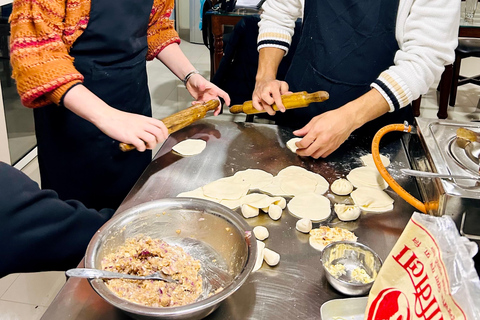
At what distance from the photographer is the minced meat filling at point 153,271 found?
0.81 m

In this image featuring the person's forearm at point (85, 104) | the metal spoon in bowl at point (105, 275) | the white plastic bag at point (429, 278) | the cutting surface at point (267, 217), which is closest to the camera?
the white plastic bag at point (429, 278)

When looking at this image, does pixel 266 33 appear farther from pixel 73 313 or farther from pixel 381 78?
pixel 73 313

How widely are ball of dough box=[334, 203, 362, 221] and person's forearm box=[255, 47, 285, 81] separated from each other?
27.9 inches

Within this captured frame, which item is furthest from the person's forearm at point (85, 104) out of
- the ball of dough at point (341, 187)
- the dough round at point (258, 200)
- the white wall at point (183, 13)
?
the white wall at point (183, 13)

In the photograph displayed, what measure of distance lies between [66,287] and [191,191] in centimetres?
47

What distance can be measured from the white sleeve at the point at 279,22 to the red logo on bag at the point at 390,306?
50.1 inches

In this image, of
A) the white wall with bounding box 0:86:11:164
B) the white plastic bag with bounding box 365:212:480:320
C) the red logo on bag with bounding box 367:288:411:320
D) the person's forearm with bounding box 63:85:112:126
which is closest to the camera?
the white plastic bag with bounding box 365:212:480:320

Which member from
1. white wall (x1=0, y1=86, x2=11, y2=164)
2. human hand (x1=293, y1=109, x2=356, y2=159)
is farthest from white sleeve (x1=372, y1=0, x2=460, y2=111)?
white wall (x1=0, y1=86, x2=11, y2=164)

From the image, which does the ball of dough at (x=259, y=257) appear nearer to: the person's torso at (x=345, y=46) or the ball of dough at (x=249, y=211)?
the ball of dough at (x=249, y=211)

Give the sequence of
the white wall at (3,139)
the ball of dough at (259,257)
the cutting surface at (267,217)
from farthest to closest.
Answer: the white wall at (3,139) < the ball of dough at (259,257) < the cutting surface at (267,217)

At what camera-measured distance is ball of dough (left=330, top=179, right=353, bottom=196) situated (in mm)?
1276

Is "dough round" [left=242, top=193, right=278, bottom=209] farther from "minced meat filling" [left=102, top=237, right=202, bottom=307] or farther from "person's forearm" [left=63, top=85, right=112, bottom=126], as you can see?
"person's forearm" [left=63, top=85, right=112, bottom=126]

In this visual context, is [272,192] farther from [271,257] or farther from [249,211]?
[271,257]

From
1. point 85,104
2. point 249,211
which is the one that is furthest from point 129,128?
point 249,211
